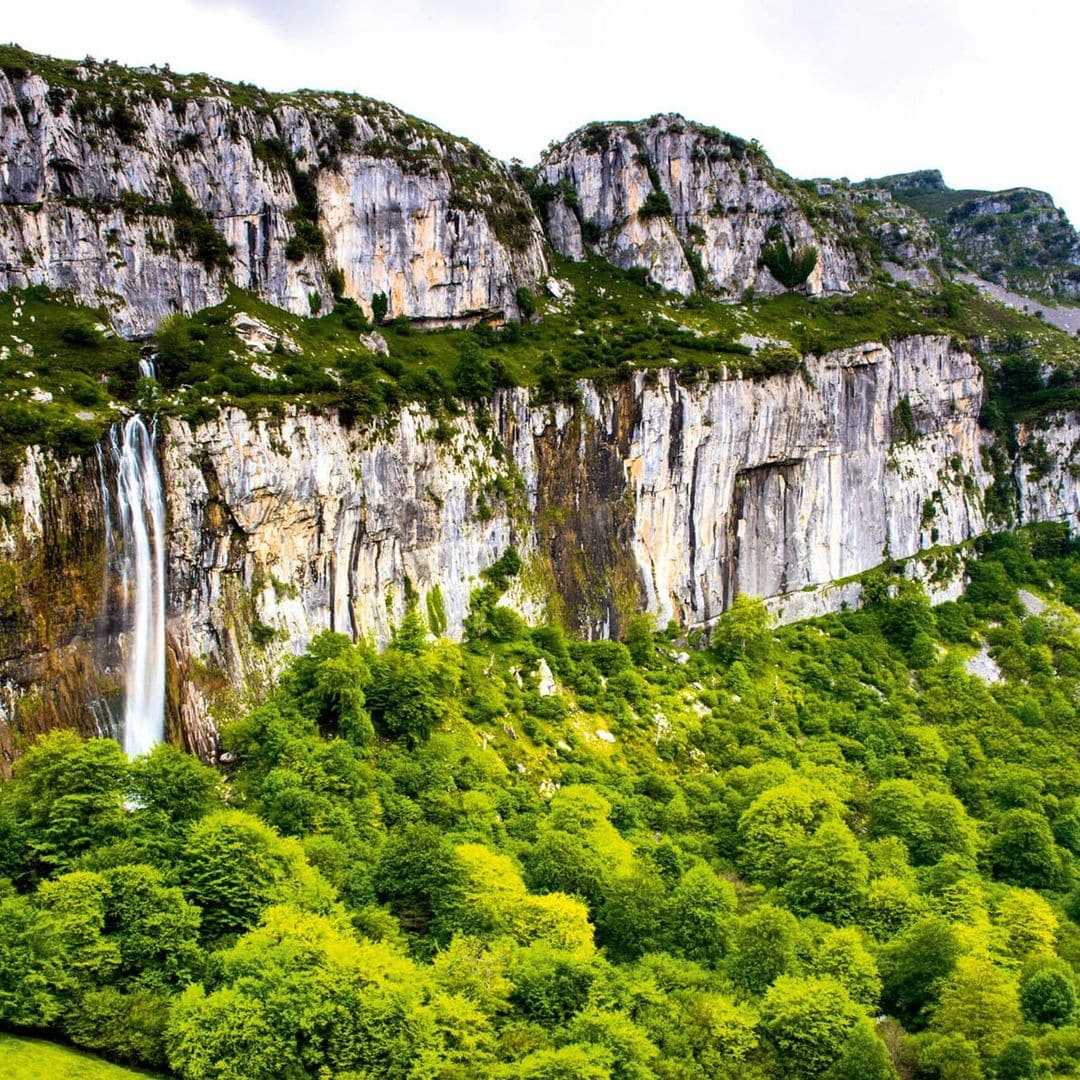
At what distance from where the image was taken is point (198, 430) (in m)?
50.9

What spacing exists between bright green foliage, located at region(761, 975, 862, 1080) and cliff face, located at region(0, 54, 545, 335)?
45.8 m

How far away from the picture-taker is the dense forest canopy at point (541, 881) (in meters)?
31.1

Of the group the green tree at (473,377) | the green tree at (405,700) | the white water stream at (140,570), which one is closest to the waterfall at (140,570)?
the white water stream at (140,570)

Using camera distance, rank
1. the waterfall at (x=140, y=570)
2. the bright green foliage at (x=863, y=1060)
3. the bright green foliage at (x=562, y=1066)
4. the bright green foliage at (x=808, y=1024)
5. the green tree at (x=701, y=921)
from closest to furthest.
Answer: the bright green foliage at (x=562, y=1066) < the bright green foliage at (x=863, y=1060) < the bright green foliage at (x=808, y=1024) < the green tree at (x=701, y=921) < the waterfall at (x=140, y=570)

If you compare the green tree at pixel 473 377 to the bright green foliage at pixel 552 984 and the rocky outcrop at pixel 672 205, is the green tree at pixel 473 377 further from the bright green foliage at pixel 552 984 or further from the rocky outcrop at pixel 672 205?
the bright green foliage at pixel 552 984

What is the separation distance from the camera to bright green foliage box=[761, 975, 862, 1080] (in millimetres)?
34500

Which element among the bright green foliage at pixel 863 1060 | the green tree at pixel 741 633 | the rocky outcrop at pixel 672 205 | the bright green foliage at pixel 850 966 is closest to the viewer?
the bright green foliage at pixel 863 1060

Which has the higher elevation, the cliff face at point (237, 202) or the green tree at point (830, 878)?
the cliff face at point (237, 202)

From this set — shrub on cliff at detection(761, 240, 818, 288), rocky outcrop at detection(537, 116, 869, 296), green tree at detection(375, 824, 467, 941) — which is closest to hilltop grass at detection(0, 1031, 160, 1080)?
green tree at detection(375, 824, 467, 941)

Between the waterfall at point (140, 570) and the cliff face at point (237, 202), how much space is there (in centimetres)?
1248

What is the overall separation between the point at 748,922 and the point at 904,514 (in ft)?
191

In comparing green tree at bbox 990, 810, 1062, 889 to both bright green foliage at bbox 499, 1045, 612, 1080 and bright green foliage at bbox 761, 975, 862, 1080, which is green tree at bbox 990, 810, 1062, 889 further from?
bright green foliage at bbox 499, 1045, 612, 1080

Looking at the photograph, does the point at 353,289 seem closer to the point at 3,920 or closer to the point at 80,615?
the point at 80,615

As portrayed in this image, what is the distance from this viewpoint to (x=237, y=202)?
65125mm
